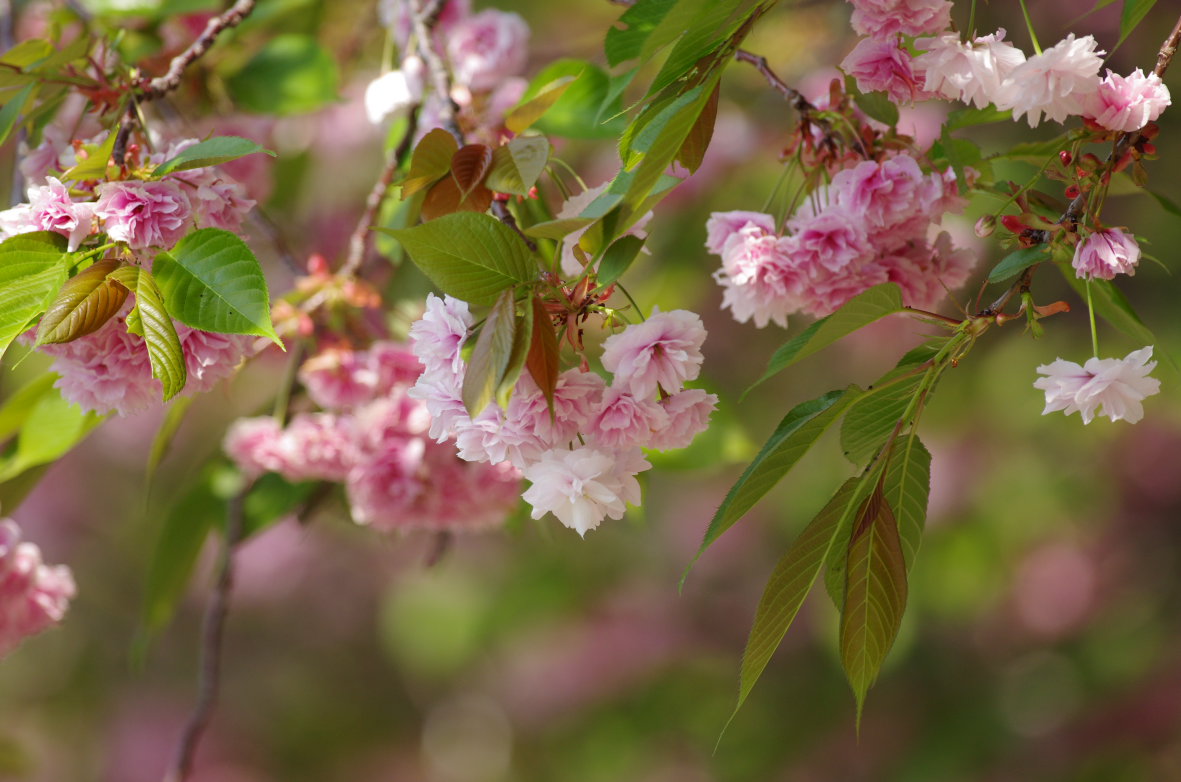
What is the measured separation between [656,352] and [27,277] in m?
0.33

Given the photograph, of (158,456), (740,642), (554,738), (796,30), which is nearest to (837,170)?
(158,456)

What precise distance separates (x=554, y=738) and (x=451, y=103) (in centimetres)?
210

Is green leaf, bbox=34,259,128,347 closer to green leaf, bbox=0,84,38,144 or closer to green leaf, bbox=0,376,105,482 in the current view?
green leaf, bbox=0,84,38,144

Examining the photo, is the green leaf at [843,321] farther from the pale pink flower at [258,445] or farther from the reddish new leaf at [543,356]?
the pale pink flower at [258,445]

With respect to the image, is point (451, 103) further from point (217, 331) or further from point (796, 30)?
point (796, 30)

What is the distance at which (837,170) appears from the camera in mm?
722

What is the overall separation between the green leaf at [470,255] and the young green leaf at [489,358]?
0.07 feet

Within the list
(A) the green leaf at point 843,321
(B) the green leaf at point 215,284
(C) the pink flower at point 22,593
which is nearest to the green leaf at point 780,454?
(A) the green leaf at point 843,321

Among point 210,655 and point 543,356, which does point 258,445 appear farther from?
point 543,356

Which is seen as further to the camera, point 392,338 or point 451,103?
point 392,338

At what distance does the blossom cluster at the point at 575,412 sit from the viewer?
0.53m

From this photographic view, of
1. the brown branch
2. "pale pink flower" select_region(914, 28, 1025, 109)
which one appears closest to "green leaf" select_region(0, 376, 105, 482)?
the brown branch

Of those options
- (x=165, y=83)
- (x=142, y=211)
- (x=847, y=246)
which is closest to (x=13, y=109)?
(x=165, y=83)

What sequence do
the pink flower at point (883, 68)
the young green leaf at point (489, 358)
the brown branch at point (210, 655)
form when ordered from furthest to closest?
the brown branch at point (210, 655), the pink flower at point (883, 68), the young green leaf at point (489, 358)
